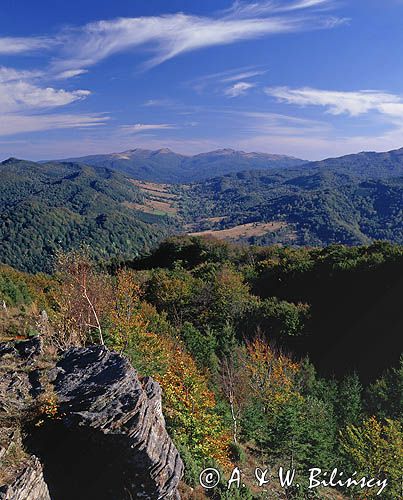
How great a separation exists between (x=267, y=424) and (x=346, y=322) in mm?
28679

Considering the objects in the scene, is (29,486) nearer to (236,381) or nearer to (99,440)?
(99,440)

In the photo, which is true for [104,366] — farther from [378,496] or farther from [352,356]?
[352,356]

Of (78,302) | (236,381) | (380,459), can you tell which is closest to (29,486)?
(78,302)

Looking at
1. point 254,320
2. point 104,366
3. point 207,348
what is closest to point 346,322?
point 254,320

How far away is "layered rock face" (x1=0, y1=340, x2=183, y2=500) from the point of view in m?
13.7

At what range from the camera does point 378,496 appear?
26281mm
